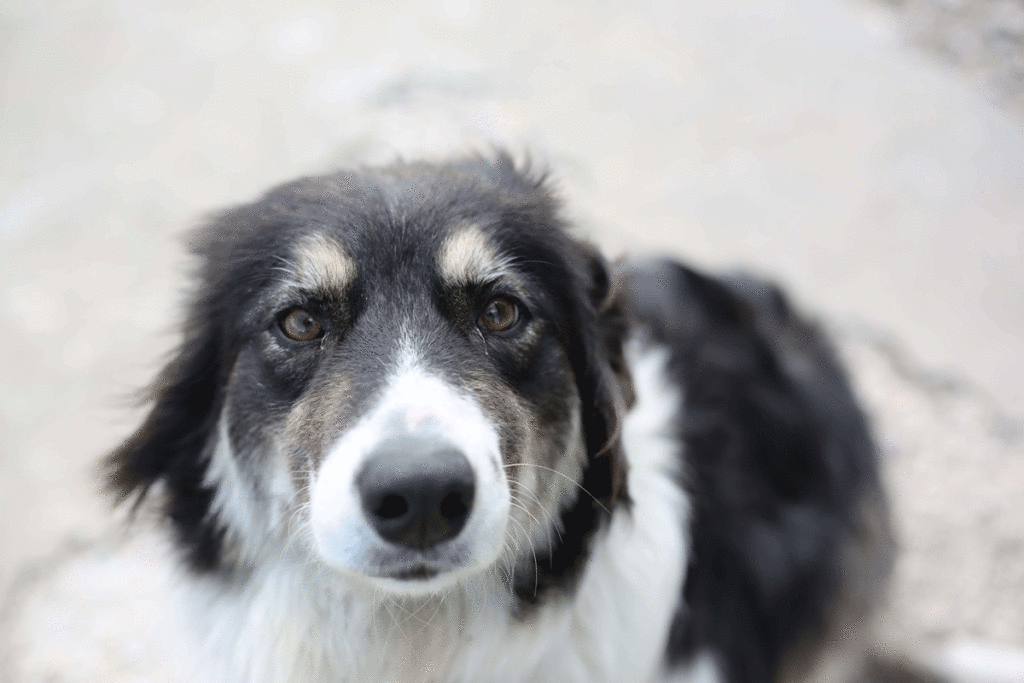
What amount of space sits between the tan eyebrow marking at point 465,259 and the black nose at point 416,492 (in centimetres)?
60

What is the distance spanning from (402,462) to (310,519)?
1.43 ft

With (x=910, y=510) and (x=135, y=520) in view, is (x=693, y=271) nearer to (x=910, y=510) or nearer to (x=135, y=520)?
(x=910, y=510)

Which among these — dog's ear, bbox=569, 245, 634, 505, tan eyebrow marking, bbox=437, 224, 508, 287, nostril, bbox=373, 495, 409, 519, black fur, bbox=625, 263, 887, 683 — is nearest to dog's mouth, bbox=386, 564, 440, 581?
Answer: nostril, bbox=373, 495, 409, 519

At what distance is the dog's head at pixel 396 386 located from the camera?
2.16m

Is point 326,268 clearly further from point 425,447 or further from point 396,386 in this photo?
point 425,447

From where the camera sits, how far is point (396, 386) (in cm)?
226

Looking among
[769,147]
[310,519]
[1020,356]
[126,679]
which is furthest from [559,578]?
[769,147]

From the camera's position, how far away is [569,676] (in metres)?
2.75

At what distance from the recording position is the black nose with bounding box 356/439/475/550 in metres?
2.04

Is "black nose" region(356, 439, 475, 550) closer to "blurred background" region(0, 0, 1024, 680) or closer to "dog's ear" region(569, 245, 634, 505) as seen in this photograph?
"dog's ear" region(569, 245, 634, 505)

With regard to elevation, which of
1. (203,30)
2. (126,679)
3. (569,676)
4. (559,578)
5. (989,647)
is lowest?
(126,679)

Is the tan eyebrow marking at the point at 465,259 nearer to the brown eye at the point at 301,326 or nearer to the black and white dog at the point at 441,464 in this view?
the black and white dog at the point at 441,464

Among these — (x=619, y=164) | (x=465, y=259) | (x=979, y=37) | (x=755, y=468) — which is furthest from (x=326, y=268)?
(x=979, y=37)

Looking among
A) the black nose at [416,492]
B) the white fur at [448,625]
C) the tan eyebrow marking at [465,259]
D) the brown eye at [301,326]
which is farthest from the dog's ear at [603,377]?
the brown eye at [301,326]
